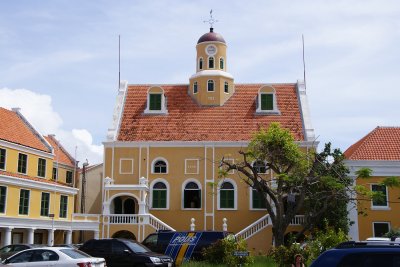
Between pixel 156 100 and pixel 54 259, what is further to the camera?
pixel 156 100

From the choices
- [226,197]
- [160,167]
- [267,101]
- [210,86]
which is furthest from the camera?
[210,86]

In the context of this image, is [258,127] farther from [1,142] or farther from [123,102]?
[1,142]

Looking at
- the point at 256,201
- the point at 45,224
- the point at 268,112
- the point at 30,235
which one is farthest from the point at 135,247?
the point at 268,112

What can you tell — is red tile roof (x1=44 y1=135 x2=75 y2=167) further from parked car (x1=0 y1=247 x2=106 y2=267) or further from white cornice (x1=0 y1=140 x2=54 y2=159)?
parked car (x1=0 y1=247 x2=106 y2=267)

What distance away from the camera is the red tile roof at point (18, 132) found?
37.0 meters

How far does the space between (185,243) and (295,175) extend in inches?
342

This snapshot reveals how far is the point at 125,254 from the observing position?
21062 mm

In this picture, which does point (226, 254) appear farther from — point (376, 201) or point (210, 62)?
point (210, 62)

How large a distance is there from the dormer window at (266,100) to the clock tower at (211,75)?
9.24 feet

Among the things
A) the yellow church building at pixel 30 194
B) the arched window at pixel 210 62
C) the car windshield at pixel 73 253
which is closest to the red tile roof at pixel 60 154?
the yellow church building at pixel 30 194

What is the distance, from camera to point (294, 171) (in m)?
32.2

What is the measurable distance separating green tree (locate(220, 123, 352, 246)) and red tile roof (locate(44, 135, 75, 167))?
58.0 ft

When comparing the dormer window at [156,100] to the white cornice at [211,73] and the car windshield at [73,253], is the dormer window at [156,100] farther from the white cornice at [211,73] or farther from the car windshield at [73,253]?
the car windshield at [73,253]

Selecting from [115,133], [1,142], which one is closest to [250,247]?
[115,133]
